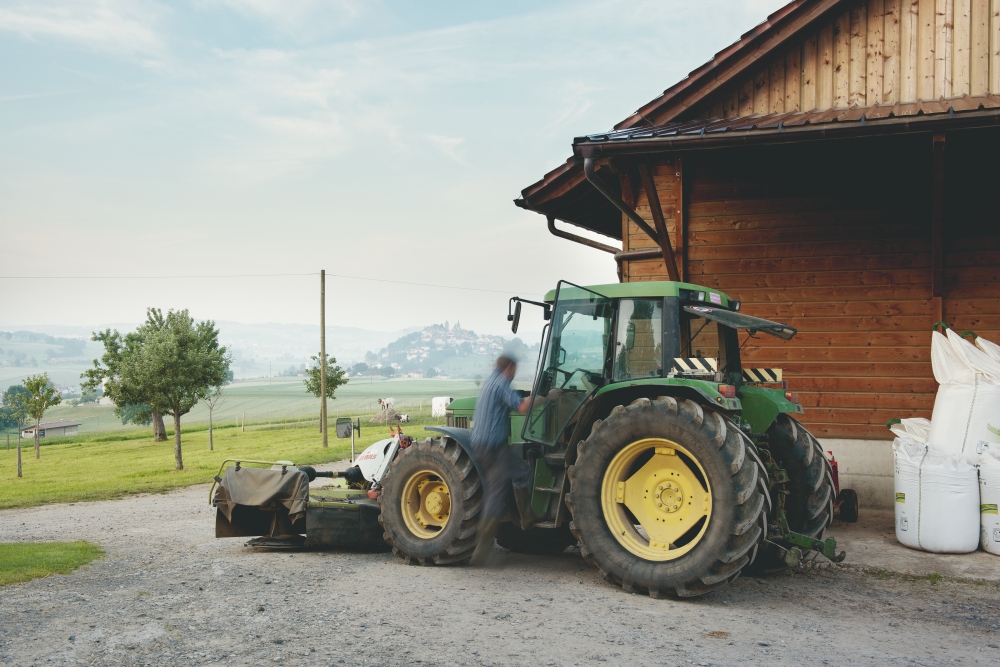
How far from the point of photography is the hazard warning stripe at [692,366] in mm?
5926

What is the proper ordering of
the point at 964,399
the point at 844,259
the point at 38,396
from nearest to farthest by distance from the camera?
the point at 964,399, the point at 844,259, the point at 38,396

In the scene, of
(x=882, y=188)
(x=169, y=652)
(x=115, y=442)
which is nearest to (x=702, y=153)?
(x=882, y=188)

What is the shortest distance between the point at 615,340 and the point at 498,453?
51.9 inches

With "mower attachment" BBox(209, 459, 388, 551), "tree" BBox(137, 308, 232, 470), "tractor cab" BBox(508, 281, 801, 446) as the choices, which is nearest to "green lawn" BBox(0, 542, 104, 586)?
"mower attachment" BBox(209, 459, 388, 551)

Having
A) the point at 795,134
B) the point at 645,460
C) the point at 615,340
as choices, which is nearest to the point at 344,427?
the point at 615,340

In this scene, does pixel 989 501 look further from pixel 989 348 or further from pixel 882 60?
pixel 882 60

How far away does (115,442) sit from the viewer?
137 feet

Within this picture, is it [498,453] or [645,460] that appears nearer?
[645,460]

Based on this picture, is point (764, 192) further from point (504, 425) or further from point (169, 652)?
point (169, 652)

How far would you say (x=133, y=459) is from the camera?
97.5 feet

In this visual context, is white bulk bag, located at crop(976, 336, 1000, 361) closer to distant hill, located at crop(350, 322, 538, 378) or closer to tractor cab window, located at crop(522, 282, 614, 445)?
tractor cab window, located at crop(522, 282, 614, 445)

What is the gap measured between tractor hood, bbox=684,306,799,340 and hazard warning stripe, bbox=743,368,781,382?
0.96 meters

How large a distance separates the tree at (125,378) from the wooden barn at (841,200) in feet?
56.7

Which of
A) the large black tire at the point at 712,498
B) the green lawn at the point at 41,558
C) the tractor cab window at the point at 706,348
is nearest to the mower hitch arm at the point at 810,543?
the large black tire at the point at 712,498
